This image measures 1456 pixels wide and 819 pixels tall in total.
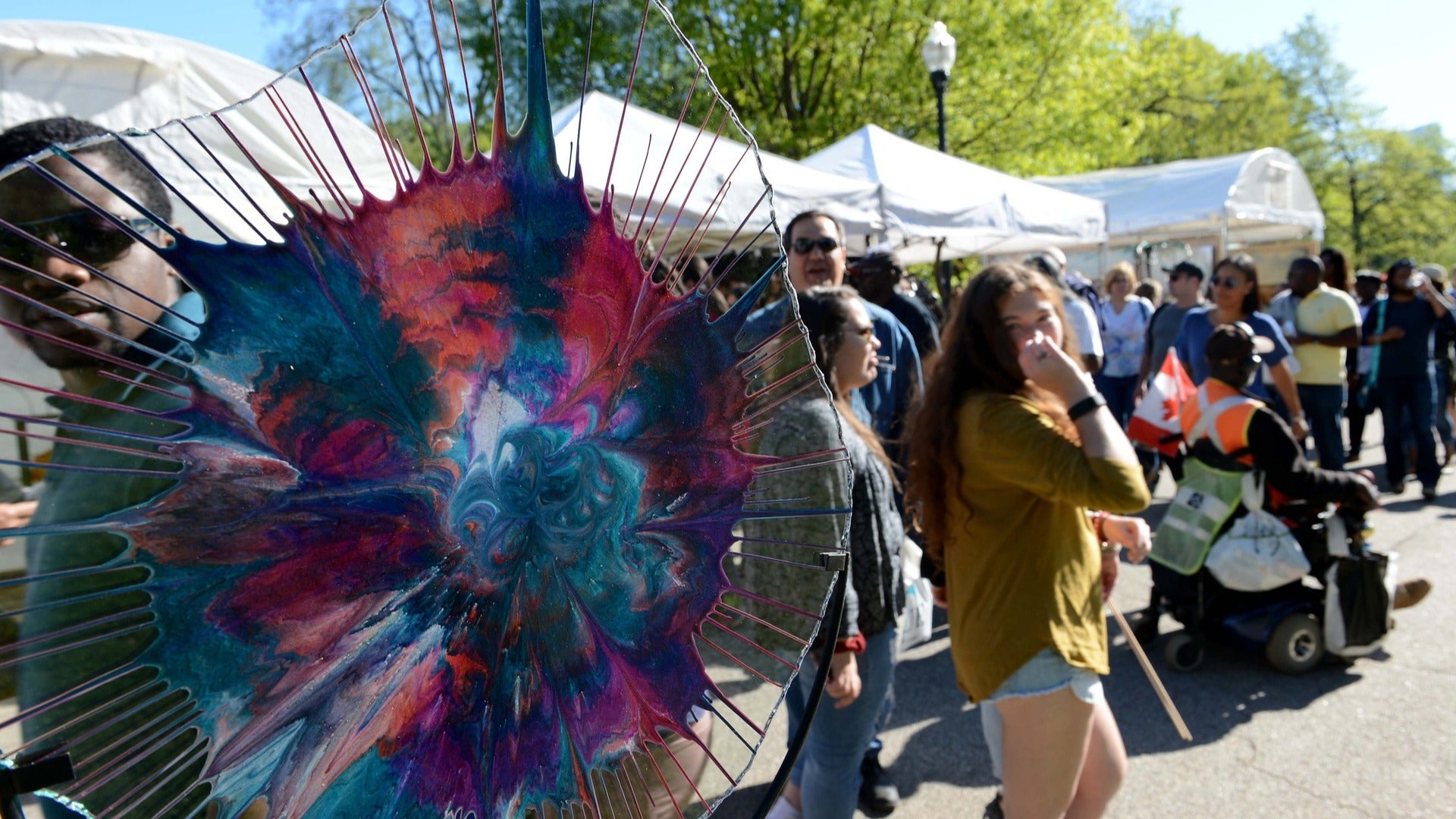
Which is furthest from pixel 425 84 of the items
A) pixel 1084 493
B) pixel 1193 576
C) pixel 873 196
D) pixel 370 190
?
pixel 873 196

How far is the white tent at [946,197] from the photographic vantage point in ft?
24.1

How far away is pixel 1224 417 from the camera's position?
416 centimetres

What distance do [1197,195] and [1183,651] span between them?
1069 centimetres

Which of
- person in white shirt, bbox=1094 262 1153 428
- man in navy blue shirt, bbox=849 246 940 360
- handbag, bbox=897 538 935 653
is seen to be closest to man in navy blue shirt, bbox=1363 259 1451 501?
person in white shirt, bbox=1094 262 1153 428

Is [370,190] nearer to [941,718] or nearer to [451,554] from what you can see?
[451,554]

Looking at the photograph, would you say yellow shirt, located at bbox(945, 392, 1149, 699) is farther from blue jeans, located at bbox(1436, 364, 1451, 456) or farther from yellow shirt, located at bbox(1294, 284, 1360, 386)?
blue jeans, located at bbox(1436, 364, 1451, 456)

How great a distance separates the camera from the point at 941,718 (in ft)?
13.4

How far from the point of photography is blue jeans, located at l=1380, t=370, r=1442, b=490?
753 centimetres

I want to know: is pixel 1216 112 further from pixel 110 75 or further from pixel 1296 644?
pixel 110 75

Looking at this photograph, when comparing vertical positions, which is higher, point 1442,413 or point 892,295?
point 892,295

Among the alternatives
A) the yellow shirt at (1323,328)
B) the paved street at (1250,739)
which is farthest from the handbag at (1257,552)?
the yellow shirt at (1323,328)

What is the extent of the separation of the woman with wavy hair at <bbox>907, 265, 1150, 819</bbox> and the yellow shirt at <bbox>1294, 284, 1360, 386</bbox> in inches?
222

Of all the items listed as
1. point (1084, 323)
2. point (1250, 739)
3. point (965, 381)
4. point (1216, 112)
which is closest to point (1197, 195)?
point (1084, 323)

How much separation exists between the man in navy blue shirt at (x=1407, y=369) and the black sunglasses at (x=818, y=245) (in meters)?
6.35
